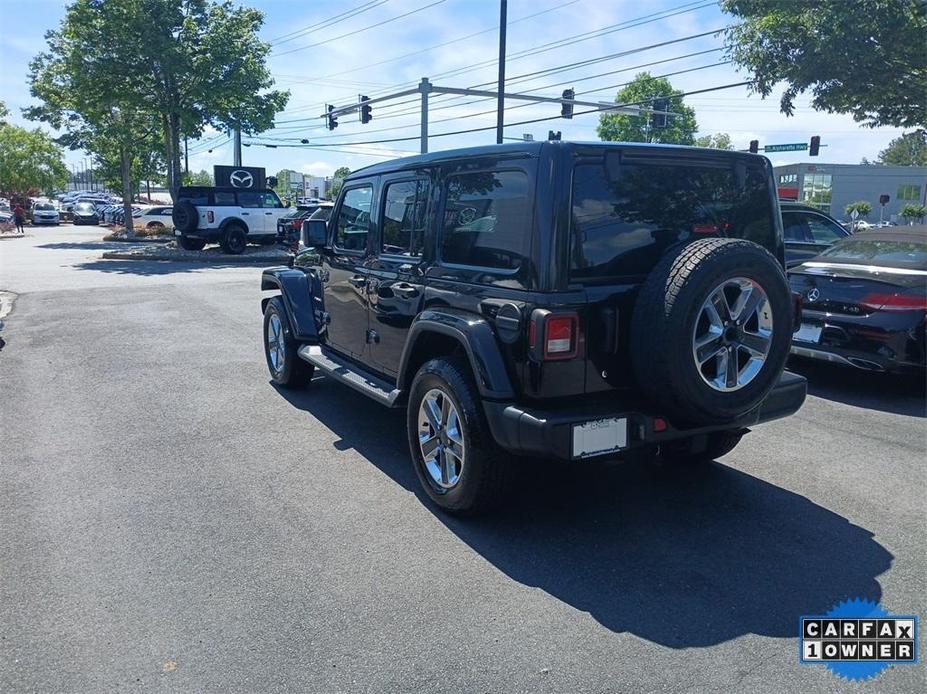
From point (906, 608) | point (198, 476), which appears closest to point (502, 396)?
point (906, 608)

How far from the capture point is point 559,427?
3459 mm

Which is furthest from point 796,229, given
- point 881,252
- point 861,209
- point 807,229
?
point 861,209

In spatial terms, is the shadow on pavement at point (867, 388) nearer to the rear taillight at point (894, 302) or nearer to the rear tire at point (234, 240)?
the rear taillight at point (894, 302)

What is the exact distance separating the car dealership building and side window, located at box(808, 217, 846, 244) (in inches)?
2544

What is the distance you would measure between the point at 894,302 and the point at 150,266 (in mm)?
17642

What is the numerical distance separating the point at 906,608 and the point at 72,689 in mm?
3448

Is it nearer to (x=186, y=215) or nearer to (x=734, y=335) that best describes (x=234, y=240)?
(x=186, y=215)

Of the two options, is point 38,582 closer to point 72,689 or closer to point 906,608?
point 72,689

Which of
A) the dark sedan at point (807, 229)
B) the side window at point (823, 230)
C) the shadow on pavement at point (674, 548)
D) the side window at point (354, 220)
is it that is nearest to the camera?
the shadow on pavement at point (674, 548)

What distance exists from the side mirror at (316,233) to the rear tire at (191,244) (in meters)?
17.9

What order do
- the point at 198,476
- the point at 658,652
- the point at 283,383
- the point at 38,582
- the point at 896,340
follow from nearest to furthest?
the point at 658,652 < the point at 38,582 < the point at 198,476 < the point at 896,340 < the point at 283,383

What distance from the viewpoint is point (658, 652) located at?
2.93 metres

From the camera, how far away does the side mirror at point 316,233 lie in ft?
19.6

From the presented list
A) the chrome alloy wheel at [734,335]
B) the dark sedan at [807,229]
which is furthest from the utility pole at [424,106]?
the chrome alloy wheel at [734,335]
